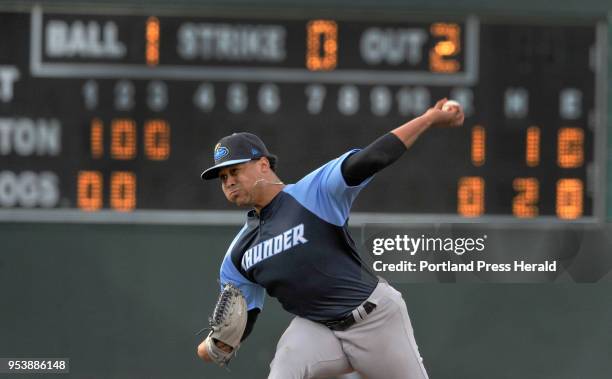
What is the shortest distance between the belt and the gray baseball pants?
15mm

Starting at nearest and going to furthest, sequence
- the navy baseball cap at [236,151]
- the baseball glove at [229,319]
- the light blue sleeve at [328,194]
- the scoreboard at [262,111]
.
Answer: the light blue sleeve at [328,194], the navy baseball cap at [236,151], the baseball glove at [229,319], the scoreboard at [262,111]

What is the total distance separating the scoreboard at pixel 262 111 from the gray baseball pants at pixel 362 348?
8.54 ft

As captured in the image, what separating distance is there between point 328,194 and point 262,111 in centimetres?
272

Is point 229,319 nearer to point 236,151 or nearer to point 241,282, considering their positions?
point 241,282

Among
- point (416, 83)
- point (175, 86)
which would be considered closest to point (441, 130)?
point (416, 83)

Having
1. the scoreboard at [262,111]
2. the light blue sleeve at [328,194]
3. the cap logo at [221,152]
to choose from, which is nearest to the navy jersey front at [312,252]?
the light blue sleeve at [328,194]

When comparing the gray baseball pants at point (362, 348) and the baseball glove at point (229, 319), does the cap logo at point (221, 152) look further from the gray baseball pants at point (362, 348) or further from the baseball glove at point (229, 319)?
the gray baseball pants at point (362, 348)

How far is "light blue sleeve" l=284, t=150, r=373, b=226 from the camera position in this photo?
5.34 m

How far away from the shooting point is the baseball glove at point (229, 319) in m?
5.70

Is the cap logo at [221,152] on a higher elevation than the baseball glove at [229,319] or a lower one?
higher

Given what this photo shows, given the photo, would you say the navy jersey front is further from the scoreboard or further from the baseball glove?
the scoreboard

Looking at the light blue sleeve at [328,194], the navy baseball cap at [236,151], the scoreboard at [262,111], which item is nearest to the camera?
the light blue sleeve at [328,194]

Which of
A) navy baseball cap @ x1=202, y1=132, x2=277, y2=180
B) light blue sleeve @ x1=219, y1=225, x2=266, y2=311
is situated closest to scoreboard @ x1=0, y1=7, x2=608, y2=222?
light blue sleeve @ x1=219, y1=225, x2=266, y2=311

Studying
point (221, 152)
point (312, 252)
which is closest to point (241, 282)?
point (312, 252)
